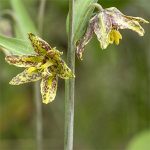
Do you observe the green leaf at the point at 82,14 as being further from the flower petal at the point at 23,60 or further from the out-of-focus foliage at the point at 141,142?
the out-of-focus foliage at the point at 141,142

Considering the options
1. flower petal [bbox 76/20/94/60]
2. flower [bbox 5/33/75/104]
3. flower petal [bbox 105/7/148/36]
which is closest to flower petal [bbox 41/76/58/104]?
flower [bbox 5/33/75/104]

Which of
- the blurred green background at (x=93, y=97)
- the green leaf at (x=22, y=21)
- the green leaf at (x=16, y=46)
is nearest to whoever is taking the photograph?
the green leaf at (x=16, y=46)

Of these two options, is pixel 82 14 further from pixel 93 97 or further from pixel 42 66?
pixel 93 97

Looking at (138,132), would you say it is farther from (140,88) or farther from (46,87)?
(46,87)

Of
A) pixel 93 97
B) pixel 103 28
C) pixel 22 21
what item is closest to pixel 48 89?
pixel 103 28

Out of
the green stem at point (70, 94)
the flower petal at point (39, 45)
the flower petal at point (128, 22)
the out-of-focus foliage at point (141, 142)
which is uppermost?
the flower petal at point (128, 22)

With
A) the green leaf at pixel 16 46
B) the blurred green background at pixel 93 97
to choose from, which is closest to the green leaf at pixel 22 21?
the blurred green background at pixel 93 97
